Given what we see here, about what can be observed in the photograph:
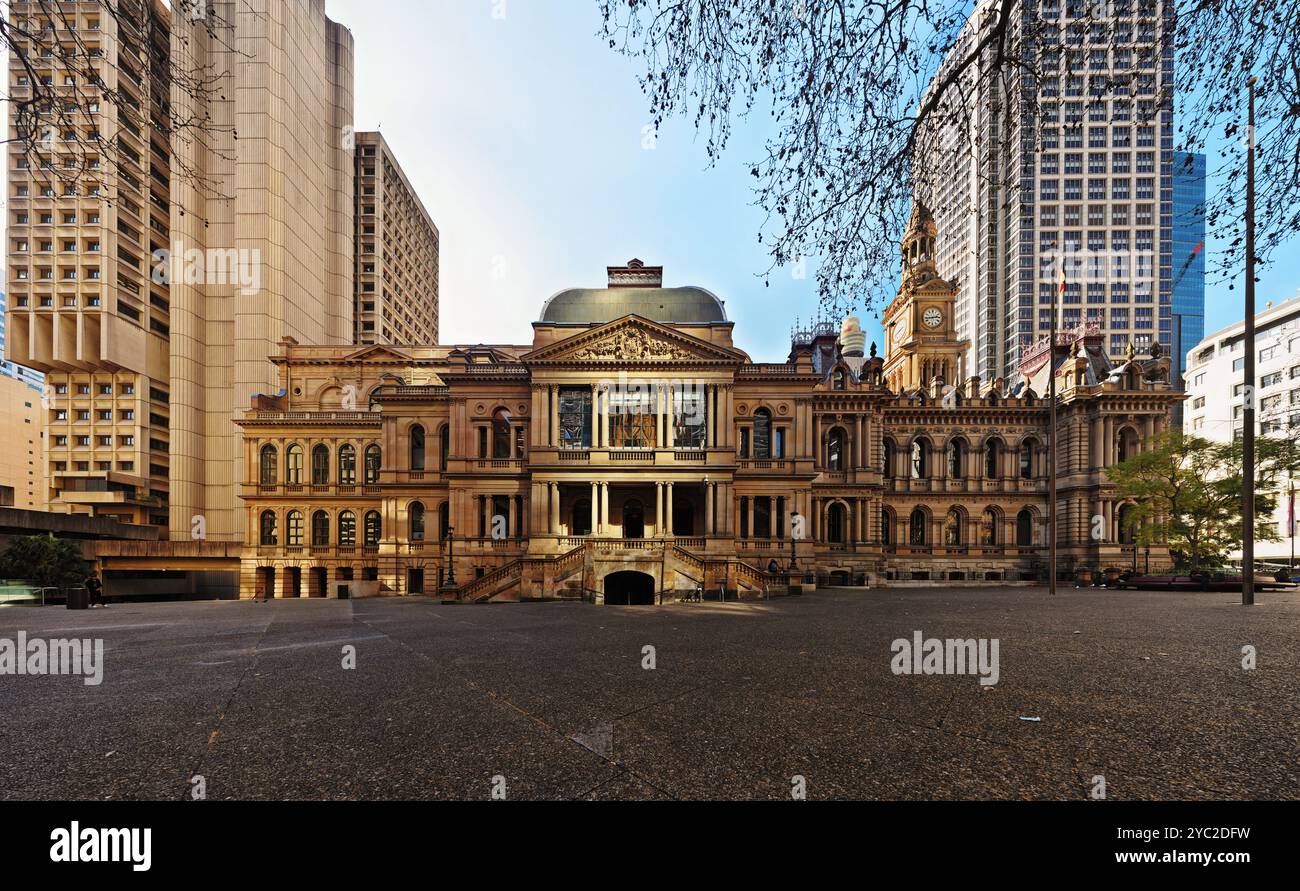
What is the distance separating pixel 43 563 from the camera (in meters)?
31.0

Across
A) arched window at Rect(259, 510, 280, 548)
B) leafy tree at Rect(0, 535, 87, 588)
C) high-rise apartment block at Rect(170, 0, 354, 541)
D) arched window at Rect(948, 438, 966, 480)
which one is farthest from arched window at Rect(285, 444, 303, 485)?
arched window at Rect(948, 438, 966, 480)

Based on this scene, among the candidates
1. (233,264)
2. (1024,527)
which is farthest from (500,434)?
(233,264)

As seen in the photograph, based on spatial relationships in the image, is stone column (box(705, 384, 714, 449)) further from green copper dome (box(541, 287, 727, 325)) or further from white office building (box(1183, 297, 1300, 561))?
white office building (box(1183, 297, 1300, 561))

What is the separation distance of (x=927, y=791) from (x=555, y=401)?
94.4 feet

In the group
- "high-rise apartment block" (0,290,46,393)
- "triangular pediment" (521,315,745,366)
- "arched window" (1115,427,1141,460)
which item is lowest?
"arched window" (1115,427,1141,460)

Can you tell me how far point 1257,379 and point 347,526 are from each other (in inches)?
4010

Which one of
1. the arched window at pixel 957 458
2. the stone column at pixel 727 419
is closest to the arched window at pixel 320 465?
the stone column at pixel 727 419

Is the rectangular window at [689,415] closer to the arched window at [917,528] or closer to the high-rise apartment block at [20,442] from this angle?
the arched window at [917,528]

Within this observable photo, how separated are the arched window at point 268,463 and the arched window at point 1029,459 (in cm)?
5330

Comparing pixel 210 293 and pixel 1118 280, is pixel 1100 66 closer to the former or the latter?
pixel 210 293

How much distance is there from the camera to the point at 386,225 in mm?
69938

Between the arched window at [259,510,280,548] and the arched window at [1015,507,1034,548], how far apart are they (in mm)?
52636

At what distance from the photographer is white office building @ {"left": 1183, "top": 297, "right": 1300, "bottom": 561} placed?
5716 centimetres
